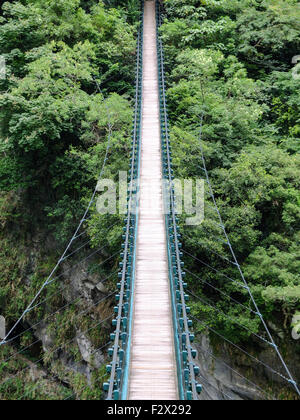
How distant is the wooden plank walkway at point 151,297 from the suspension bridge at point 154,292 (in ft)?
0.06

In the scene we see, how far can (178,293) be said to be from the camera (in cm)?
823

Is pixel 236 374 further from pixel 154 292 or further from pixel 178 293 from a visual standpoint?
pixel 178 293

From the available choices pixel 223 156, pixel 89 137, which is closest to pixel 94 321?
pixel 89 137

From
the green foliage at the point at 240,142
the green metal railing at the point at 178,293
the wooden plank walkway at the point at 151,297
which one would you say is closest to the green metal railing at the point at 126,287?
the wooden plank walkway at the point at 151,297

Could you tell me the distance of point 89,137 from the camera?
44.9 feet

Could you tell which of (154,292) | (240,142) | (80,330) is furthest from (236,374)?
(240,142)

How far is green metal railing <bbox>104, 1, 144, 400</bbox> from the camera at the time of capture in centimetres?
630

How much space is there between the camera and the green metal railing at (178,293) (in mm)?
6332

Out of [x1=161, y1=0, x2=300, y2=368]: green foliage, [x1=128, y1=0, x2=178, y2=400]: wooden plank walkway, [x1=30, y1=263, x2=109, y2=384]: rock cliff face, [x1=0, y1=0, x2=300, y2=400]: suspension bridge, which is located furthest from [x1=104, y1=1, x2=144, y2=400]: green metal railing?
[x1=30, y1=263, x2=109, y2=384]: rock cliff face

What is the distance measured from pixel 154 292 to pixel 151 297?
0.57ft

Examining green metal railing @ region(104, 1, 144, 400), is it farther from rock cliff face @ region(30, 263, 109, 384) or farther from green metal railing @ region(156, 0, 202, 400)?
rock cliff face @ region(30, 263, 109, 384)

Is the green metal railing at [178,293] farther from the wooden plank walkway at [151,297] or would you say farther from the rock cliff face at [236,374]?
the rock cliff face at [236,374]

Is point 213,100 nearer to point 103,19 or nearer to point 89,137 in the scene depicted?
point 89,137
